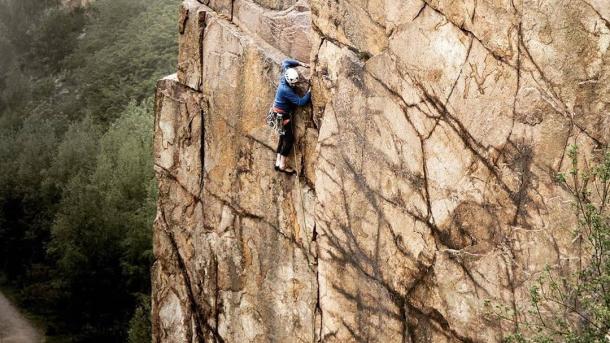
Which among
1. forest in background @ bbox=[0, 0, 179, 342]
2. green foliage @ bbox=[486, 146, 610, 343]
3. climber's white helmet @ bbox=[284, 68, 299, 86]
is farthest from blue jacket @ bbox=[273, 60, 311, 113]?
forest in background @ bbox=[0, 0, 179, 342]

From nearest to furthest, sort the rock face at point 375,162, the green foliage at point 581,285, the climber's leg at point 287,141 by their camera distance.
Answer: the green foliage at point 581,285, the rock face at point 375,162, the climber's leg at point 287,141

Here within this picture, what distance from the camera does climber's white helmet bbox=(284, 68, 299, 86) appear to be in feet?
44.4

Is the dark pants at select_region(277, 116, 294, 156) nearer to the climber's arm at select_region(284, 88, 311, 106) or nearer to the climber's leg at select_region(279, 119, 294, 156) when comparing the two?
the climber's leg at select_region(279, 119, 294, 156)

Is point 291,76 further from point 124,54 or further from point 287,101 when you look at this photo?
point 124,54

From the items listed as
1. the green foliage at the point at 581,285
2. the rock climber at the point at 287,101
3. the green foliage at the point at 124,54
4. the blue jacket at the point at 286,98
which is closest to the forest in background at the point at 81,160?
the green foliage at the point at 124,54

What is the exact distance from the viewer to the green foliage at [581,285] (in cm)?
913

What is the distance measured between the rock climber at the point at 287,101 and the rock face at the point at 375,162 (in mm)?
247

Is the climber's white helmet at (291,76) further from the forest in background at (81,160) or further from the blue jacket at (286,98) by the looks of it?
the forest in background at (81,160)

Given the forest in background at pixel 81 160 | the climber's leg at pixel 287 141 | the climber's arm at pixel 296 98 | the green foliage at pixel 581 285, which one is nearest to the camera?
the green foliage at pixel 581 285

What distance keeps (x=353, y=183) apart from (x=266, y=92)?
3061 mm

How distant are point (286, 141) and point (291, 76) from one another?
1.38 meters

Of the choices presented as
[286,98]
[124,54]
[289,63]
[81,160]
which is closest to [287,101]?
[286,98]

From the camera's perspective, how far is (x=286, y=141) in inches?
564

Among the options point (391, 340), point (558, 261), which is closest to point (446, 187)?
point (558, 261)
